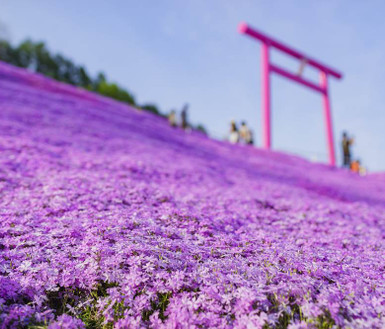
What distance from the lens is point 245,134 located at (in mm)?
26656

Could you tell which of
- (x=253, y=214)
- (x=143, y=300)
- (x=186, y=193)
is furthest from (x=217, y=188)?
(x=143, y=300)

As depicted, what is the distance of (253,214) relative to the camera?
6320 millimetres

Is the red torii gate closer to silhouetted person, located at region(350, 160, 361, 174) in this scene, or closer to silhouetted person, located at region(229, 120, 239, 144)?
silhouetted person, located at region(350, 160, 361, 174)

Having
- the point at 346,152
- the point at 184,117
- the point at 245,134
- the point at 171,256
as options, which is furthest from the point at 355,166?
the point at 171,256

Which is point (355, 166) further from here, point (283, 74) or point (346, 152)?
point (283, 74)

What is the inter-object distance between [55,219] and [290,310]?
3.74m

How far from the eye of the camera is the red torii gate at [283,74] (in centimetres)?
2339

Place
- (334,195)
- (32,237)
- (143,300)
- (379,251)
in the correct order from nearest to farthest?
1. (143,300)
2. (32,237)
3. (379,251)
4. (334,195)

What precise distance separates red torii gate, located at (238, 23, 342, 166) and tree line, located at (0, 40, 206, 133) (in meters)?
31.6

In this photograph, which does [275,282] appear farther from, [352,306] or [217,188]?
[217,188]

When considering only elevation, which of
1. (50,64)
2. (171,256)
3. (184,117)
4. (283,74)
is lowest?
(171,256)

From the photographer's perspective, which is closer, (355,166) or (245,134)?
(355,166)

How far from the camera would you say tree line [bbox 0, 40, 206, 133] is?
191 feet

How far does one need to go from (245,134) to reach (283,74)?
6.01 m
